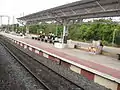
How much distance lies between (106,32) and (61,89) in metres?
41.1

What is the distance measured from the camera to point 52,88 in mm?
8039

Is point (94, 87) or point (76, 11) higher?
point (76, 11)

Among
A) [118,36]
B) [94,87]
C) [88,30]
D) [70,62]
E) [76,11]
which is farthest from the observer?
[88,30]

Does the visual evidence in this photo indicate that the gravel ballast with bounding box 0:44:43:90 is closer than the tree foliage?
Yes

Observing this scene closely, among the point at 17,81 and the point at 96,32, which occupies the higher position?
the point at 96,32

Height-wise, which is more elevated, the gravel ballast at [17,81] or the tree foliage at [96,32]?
the tree foliage at [96,32]

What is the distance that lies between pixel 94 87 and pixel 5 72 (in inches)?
192

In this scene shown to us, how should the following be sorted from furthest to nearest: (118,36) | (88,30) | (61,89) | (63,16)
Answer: (88,30)
(118,36)
(63,16)
(61,89)

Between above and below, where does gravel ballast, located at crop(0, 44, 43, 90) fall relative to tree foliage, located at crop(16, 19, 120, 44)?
below

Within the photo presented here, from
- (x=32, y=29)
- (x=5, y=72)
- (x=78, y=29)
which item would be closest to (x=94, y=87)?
(x=5, y=72)

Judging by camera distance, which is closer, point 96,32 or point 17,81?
point 17,81

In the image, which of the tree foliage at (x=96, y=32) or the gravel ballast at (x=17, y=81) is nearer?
the gravel ballast at (x=17, y=81)

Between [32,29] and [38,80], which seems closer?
[38,80]

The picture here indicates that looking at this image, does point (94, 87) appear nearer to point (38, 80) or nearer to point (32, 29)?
point (38, 80)
